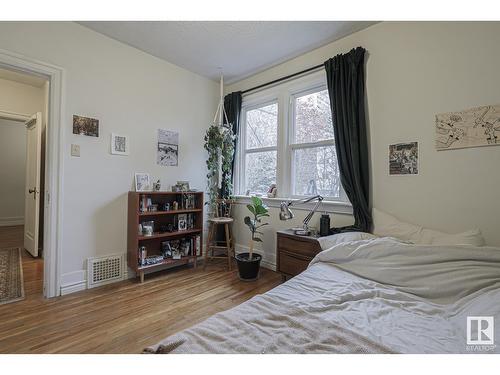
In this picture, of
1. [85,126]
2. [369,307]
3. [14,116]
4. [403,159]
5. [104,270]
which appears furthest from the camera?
[14,116]

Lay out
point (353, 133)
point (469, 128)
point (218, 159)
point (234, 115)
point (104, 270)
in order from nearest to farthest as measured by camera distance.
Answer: point (469, 128) < point (353, 133) < point (104, 270) < point (218, 159) < point (234, 115)

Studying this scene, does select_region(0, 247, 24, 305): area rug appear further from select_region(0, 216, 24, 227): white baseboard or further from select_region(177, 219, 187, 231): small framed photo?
select_region(0, 216, 24, 227): white baseboard

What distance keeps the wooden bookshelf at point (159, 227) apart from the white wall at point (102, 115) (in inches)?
6.3

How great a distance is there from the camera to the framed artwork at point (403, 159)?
2.14 meters

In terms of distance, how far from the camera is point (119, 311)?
2039 mm

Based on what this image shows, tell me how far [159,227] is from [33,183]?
2.18 m

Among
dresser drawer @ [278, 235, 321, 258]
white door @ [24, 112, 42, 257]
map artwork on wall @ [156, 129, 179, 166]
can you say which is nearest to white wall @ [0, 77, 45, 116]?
white door @ [24, 112, 42, 257]

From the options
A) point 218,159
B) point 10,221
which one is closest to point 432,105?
point 218,159

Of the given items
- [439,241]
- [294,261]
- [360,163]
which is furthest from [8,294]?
[439,241]

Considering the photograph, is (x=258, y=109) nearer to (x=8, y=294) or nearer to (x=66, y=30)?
(x=66, y=30)

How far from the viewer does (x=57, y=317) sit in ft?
6.29

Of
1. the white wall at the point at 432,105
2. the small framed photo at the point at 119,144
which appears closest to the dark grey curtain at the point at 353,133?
the white wall at the point at 432,105

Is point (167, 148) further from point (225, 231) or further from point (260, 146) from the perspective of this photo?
point (225, 231)

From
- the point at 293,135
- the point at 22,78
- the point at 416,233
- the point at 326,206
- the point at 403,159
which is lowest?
the point at 416,233
